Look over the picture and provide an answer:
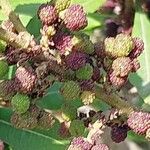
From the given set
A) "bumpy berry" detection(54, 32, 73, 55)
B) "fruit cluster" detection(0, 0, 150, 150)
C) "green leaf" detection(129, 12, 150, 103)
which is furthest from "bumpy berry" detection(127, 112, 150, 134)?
"green leaf" detection(129, 12, 150, 103)

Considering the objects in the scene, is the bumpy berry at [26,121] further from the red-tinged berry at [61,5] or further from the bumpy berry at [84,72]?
the red-tinged berry at [61,5]

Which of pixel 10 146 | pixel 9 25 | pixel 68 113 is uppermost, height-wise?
pixel 9 25

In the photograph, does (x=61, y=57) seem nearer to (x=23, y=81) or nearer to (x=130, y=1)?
(x=23, y=81)

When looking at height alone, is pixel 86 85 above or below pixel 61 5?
below

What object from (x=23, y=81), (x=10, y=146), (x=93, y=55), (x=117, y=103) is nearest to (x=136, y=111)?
(x=117, y=103)

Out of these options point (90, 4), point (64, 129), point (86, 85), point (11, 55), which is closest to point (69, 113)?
point (64, 129)

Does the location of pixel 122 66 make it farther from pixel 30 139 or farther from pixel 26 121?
pixel 30 139

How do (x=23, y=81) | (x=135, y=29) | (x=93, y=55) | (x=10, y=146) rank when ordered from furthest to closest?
(x=135, y=29), (x=10, y=146), (x=93, y=55), (x=23, y=81)

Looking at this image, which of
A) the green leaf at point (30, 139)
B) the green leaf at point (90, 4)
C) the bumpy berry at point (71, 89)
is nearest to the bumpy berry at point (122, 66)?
→ the bumpy berry at point (71, 89)
